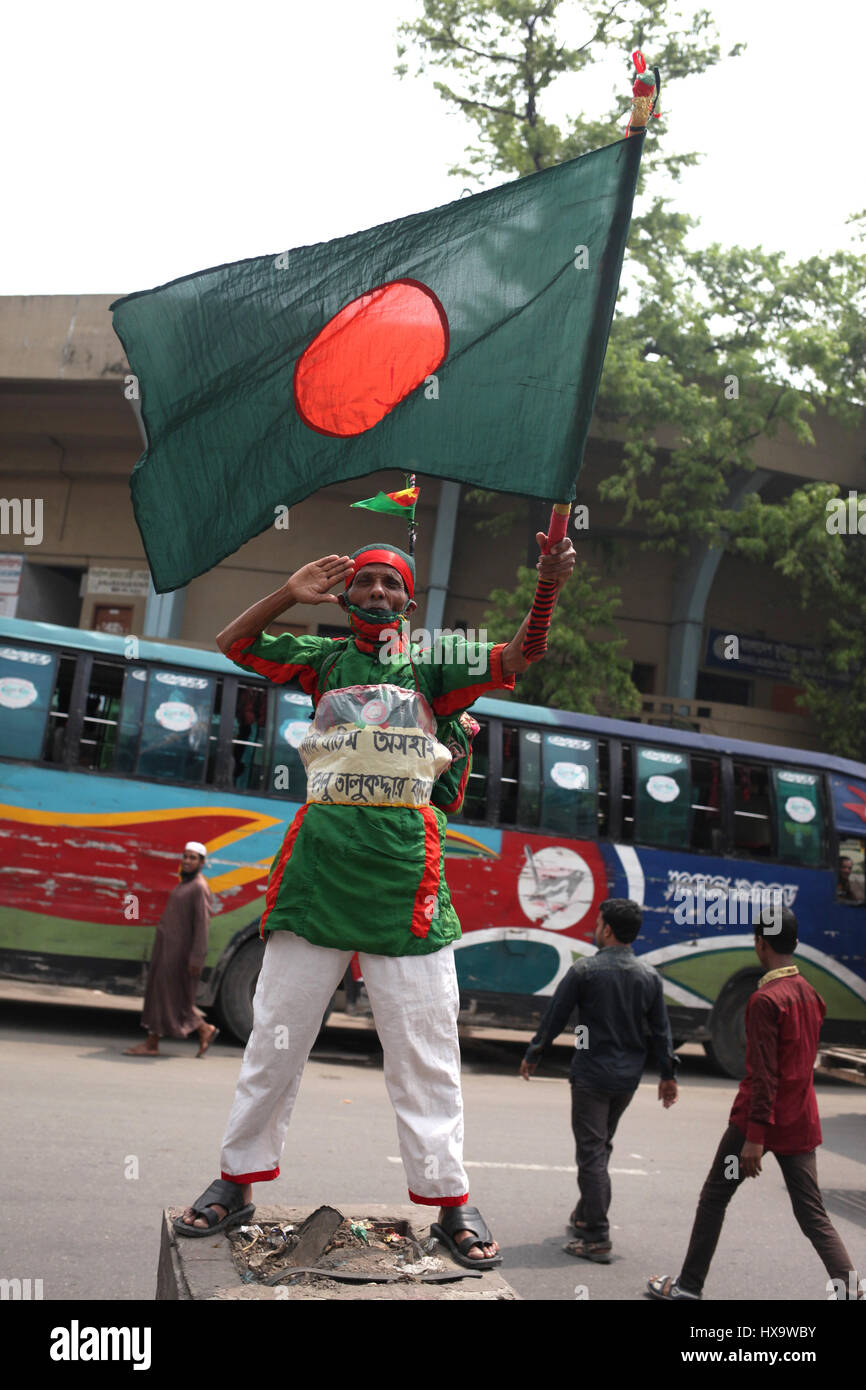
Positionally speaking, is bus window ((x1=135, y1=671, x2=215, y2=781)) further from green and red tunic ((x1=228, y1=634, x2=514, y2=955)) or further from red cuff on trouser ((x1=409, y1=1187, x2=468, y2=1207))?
red cuff on trouser ((x1=409, y1=1187, x2=468, y2=1207))

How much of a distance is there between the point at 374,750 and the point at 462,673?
13.1 inches

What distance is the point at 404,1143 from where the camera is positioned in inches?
126

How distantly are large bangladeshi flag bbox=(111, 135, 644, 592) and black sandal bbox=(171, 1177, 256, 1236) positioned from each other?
1679 mm

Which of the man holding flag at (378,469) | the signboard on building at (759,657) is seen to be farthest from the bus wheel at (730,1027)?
the signboard on building at (759,657)

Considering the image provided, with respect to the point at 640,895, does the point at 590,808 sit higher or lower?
higher

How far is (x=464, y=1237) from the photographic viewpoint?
10.2 feet

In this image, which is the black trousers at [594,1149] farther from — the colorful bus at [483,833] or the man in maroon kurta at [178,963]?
the colorful bus at [483,833]

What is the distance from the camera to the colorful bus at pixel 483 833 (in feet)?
32.4

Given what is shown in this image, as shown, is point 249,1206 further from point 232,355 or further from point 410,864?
point 232,355

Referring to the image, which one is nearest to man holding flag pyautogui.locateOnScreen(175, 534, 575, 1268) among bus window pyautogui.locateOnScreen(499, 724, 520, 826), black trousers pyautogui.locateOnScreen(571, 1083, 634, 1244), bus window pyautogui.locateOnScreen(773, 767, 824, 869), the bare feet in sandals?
the bare feet in sandals

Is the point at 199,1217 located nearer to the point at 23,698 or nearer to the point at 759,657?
the point at 23,698

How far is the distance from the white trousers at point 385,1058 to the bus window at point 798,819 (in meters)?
9.58
